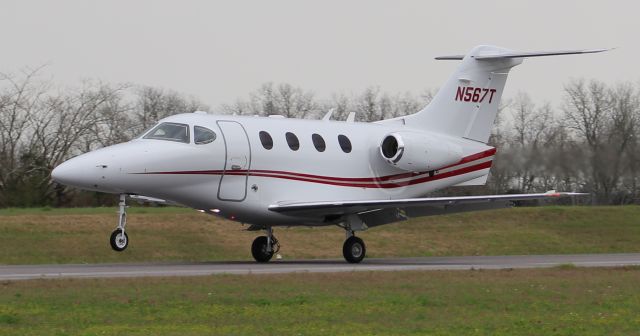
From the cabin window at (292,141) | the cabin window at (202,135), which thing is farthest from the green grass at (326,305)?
the cabin window at (292,141)

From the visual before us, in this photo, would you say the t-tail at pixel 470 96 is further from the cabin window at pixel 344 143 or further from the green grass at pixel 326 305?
the green grass at pixel 326 305

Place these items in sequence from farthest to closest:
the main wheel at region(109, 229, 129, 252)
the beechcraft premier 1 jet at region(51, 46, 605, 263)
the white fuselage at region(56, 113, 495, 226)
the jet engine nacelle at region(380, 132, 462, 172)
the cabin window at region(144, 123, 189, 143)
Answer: the jet engine nacelle at region(380, 132, 462, 172) → the cabin window at region(144, 123, 189, 143) → the beechcraft premier 1 jet at region(51, 46, 605, 263) → the white fuselage at region(56, 113, 495, 226) → the main wheel at region(109, 229, 129, 252)

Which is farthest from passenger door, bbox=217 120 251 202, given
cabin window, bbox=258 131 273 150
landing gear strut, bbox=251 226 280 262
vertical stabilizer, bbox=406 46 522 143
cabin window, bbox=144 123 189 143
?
vertical stabilizer, bbox=406 46 522 143

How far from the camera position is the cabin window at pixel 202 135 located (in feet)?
82.7

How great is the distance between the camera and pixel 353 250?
2680 centimetres

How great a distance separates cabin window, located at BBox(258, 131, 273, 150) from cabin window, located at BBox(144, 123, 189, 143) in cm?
192

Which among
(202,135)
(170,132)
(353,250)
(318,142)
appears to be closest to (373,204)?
(353,250)

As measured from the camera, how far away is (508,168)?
35312 millimetres

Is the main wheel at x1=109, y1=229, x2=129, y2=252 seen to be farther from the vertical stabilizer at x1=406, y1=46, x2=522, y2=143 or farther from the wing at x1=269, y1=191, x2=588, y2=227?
the vertical stabilizer at x1=406, y1=46, x2=522, y2=143

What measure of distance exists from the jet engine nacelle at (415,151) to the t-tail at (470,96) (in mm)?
993

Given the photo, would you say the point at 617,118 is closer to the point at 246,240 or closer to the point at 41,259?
the point at 246,240

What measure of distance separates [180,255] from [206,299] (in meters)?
15.5

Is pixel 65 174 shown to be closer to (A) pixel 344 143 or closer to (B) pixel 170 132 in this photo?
(B) pixel 170 132

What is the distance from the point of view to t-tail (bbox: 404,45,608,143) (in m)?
30.6
